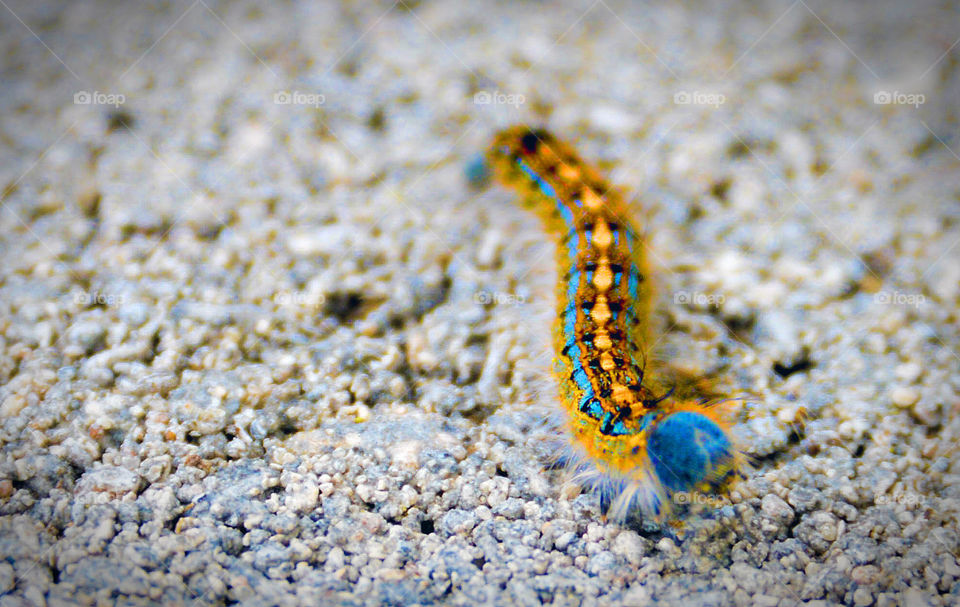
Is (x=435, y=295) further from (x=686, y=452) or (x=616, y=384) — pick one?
(x=686, y=452)

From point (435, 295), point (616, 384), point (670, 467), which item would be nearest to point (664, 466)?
point (670, 467)

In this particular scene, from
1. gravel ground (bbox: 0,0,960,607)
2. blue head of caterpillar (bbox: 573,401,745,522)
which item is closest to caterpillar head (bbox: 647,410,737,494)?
blue head of caterpillar (bbox: 573,401,745,522)

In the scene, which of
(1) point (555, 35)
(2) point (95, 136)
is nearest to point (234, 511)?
(2) point (95, 136)

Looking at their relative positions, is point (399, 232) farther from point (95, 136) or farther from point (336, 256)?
point (95, 136)

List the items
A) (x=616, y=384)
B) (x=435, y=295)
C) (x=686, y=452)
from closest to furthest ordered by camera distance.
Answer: (x=686, y=452) → (x=616, y=384) → (x=435, y=295)

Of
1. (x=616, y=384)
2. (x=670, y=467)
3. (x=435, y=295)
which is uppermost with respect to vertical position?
(x=435, y=295)

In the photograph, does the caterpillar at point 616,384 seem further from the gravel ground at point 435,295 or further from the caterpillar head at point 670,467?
the gravel ground at point 435,295
